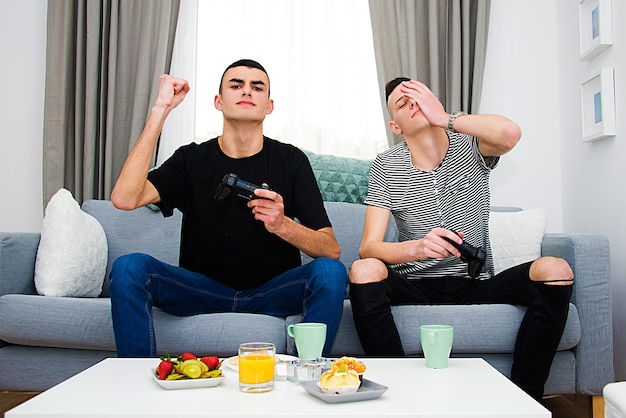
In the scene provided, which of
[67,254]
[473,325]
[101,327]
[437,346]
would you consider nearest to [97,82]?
[67,254]

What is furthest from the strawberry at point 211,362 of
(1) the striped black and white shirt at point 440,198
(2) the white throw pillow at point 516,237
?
(2) the white throw pillow at point 516,237

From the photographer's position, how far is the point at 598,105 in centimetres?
254

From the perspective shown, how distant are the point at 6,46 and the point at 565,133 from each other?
2.84m

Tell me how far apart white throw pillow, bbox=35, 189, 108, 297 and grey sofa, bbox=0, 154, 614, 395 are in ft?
0.32

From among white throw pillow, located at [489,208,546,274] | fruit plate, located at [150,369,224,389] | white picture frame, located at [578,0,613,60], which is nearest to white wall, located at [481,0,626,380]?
white picture frame, located at [578,0,613,60]

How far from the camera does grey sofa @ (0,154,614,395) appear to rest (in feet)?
5.69

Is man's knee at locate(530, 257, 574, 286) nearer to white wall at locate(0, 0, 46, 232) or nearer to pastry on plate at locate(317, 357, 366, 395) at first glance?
pastry on plate at locate(317, 357, 366, 395)

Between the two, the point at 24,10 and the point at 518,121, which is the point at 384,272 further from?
the point at 24,10

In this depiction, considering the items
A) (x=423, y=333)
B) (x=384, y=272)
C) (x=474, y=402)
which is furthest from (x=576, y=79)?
(x=474, y=402)

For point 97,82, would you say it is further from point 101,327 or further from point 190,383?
point 190,383

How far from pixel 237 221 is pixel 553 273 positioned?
93 cm

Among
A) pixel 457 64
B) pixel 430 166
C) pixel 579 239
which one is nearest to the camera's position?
pixel 579 239

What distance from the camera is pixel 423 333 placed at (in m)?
1.22

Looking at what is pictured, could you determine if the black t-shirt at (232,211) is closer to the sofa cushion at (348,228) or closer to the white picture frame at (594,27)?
the sofa cushion at (348,228)
